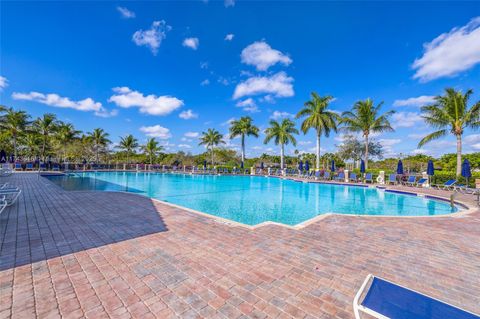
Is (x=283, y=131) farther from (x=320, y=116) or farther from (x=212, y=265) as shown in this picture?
(x=212, y=265)

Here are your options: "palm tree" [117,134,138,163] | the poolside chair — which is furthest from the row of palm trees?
the poolside chair

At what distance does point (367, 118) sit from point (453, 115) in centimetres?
628

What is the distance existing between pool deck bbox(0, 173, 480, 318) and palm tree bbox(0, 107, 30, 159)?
29.9m

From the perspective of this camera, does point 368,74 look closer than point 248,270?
No

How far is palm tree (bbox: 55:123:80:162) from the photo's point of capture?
33.1 meters

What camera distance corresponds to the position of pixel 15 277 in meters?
2.53

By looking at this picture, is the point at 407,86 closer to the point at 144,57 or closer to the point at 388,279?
the point at 388,279

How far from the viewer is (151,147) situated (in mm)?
40312

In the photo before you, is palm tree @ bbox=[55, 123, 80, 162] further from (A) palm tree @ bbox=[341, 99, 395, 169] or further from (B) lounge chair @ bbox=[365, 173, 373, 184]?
(B) lounge chair @ bbox=[365, 173, 373, 184]

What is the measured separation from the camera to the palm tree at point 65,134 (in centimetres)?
3307

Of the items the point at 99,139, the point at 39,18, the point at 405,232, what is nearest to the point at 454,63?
the point at 405,232

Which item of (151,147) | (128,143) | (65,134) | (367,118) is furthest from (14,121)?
(367,118)

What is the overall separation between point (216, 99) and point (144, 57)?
11.9m

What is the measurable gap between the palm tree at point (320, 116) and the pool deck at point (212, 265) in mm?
18104
